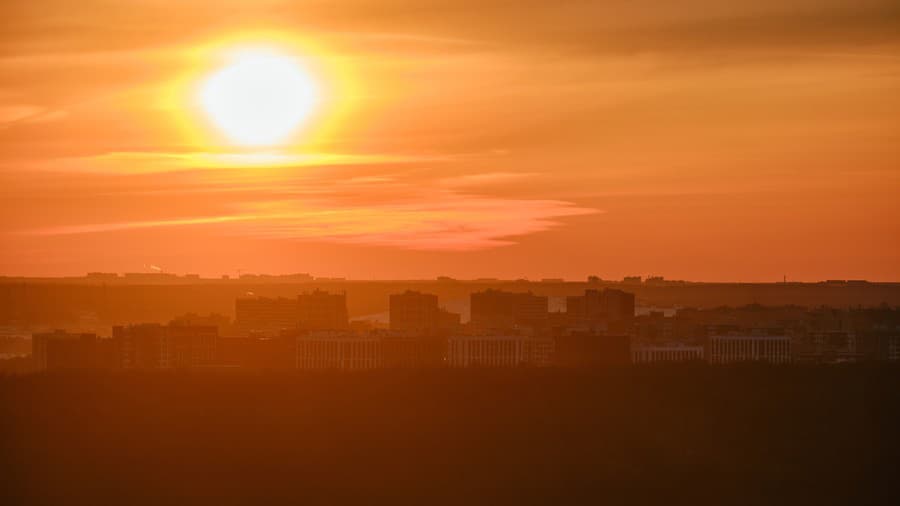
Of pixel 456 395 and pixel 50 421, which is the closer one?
pixel 50 421

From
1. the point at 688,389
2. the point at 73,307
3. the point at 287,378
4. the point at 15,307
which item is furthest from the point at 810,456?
the point at 73,307

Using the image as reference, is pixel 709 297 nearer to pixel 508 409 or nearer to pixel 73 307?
pixel 73 307

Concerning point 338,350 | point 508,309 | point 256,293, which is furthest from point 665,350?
point 256,293

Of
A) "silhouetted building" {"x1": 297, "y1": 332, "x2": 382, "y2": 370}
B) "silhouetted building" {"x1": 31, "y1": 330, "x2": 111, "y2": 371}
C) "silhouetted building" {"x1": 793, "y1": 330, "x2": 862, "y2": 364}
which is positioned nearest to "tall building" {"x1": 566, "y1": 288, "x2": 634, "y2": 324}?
"silhouetted building" {"x1": 793, "y1": 330, "x2": 862, "y2": 364}

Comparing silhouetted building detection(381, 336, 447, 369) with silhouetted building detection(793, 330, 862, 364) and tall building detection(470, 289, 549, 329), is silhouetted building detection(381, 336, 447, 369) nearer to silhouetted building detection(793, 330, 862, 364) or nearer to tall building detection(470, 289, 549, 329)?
silhouetted building detection(793, 330, 862, 364)

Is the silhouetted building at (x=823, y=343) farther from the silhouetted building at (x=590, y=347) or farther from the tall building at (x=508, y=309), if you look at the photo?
the tall building at (x=508, y=309)
